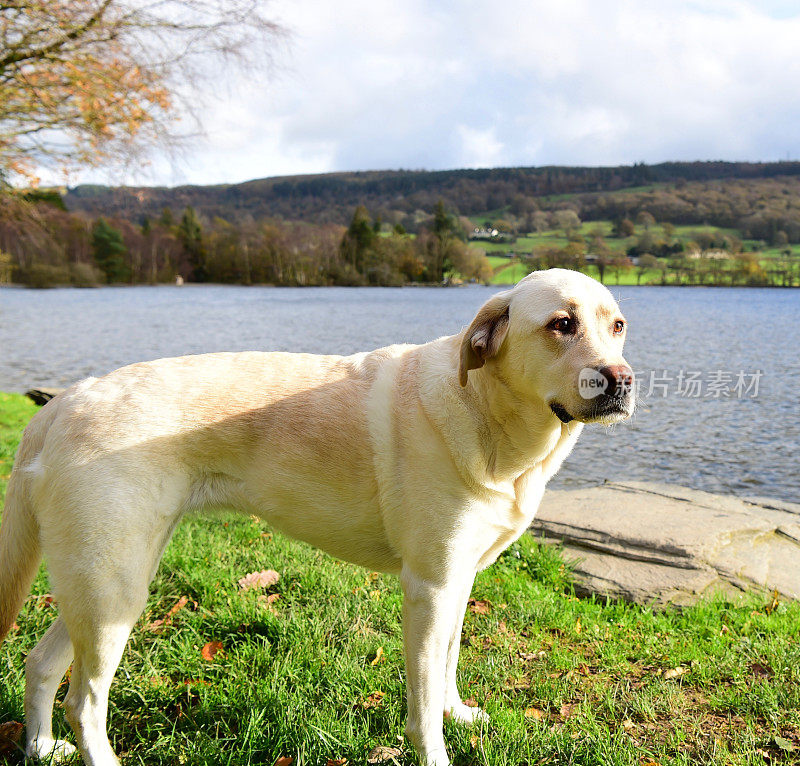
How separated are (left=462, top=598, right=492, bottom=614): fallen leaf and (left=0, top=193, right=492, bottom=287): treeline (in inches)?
1410

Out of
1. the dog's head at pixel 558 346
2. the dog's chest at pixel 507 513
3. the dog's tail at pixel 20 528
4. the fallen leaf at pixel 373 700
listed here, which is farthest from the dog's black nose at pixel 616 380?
the dog's tail at pixel 20 528

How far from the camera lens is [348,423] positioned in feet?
8.51

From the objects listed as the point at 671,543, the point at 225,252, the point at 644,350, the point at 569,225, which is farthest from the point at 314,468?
the point at 225,252

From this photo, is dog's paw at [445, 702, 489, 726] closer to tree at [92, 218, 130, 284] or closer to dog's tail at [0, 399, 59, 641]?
dog's tail at [0, 399, 59, 641]

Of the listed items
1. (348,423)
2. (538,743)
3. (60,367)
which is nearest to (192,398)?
(348,423)

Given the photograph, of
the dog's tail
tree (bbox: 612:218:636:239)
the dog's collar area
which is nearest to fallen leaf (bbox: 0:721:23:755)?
the dog's tail

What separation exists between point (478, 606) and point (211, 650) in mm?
1716

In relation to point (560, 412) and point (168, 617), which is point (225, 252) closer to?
point (168, 617)

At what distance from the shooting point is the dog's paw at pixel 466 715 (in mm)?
2816

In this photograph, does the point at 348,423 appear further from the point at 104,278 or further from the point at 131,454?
the point at 104,278

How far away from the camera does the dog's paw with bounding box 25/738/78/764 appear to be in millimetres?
2590

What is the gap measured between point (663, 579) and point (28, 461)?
14.0 ft

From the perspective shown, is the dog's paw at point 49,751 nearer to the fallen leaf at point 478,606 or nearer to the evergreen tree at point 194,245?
the fallen leaf at point 478,606

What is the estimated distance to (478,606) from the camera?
3.98 m
